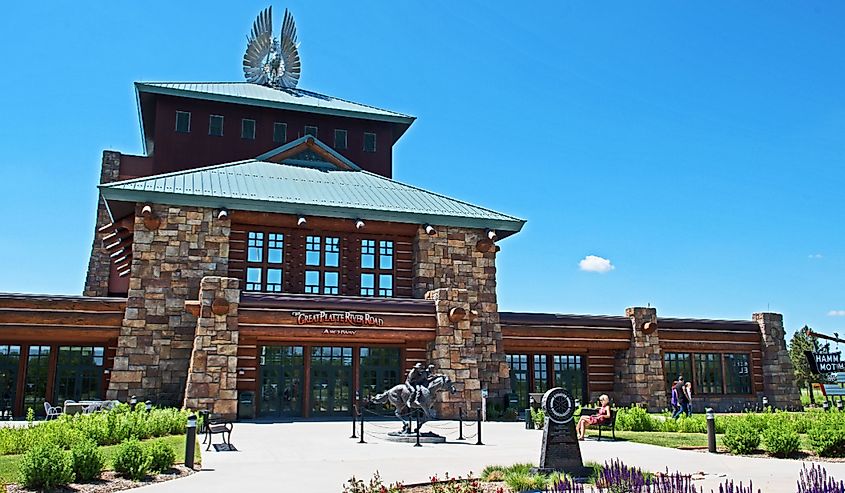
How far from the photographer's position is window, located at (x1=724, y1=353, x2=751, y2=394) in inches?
1391

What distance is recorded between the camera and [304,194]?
1243 inches

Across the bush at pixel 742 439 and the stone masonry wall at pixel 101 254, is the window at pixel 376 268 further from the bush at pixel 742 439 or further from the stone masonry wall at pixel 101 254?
the bush at pixel 742 439

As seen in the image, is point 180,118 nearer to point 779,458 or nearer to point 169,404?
point 169,404

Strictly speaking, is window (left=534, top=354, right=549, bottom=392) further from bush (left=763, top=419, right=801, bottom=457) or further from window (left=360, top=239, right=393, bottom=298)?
bush (left=763, top=419, right=801, bottom=457)

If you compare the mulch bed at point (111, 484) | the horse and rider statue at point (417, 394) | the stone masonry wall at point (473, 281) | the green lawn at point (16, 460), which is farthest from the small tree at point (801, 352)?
the mulch bed at point (111, 484)

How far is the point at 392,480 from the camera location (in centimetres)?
1226

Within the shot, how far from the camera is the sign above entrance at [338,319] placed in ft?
86.9

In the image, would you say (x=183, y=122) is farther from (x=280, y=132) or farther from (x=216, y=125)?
(x=280, y=132)

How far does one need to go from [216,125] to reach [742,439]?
2966cm

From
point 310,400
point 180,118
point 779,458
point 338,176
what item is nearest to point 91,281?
point 180,118

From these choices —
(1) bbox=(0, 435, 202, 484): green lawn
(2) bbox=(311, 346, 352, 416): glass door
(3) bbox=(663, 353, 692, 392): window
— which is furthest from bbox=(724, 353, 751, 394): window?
(1) bbox=(0, 435, 202, 484): green lawn

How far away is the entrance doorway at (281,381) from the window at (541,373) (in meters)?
11.1

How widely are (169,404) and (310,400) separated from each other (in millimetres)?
5126

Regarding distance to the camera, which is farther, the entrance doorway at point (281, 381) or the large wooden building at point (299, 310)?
the entrance doorway at point (281, 381)
